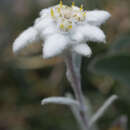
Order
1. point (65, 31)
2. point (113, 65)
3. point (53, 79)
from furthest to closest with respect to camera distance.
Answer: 1. point (53, 79)
2. point (113, 65)
3. point (65, 31)

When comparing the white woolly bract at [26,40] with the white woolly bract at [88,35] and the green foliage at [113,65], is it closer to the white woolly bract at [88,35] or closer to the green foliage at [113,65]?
the white woolly bract at [88,35]

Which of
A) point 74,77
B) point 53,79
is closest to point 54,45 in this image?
point 74,77

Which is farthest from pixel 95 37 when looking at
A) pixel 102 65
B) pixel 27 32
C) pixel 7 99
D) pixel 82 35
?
pixel 7 99

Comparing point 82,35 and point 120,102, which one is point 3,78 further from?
point 82,35

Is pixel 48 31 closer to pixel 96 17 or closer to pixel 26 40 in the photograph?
pixel 26 40

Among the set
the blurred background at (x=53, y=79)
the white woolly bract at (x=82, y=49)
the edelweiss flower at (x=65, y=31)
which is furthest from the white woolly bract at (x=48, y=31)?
the blurred background at (x=53, y=79)

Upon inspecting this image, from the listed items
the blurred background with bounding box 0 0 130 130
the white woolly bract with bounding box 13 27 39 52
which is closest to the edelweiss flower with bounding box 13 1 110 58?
the white woolly bract with bounding box 13 27 39 52

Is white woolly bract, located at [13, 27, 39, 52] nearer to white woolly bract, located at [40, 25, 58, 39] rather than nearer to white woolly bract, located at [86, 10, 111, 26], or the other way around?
white woolly bract, located at [40, 25, 58, 39]
